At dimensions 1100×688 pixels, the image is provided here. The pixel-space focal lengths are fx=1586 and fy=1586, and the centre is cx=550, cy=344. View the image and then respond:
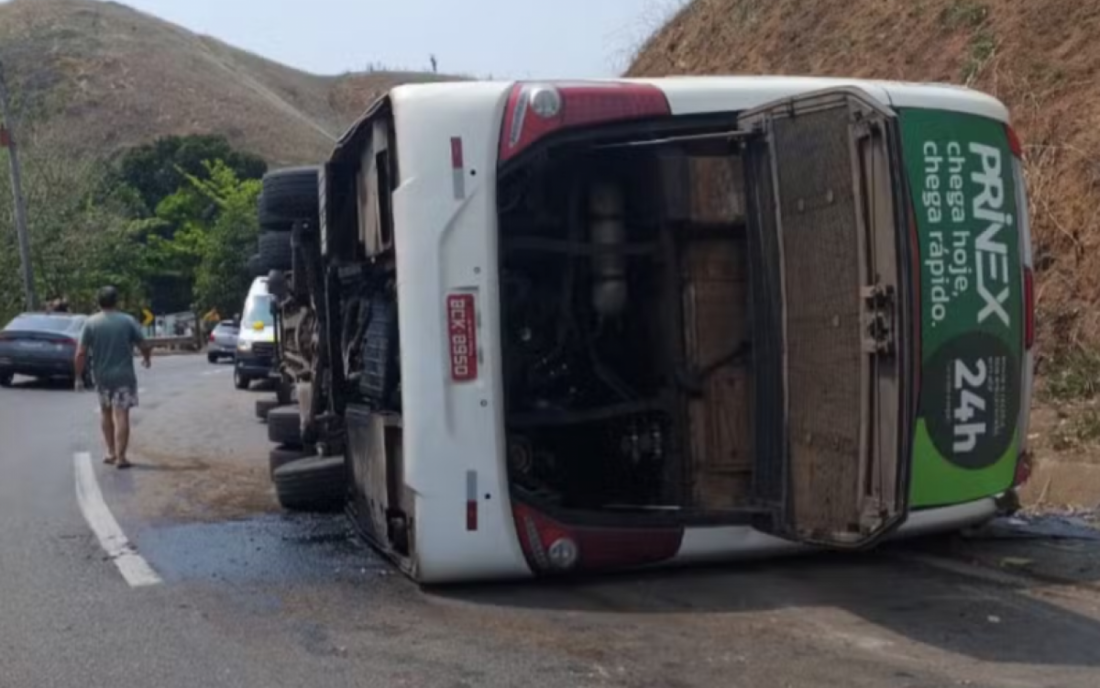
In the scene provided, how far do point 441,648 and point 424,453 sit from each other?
3.16 feet

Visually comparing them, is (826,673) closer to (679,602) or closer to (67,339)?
(679,602)

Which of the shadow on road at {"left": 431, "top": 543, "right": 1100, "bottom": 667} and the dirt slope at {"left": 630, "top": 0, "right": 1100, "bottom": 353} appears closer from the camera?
the shadow on road at {"left": 431, "top": 543, "right": 1100, "bottom": 667}

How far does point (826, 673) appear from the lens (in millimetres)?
6129

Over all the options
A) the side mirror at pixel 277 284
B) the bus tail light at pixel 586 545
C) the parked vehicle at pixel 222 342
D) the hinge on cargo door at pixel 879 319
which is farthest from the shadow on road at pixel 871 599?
the parked vehicle at pixel 222 342

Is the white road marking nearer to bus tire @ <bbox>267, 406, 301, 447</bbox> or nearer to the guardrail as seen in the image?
bus tire @ <bbox>267, 406, 301, 447</bbox>

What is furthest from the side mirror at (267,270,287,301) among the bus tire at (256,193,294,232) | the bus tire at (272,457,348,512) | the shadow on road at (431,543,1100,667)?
the shadow on road at (431,543,1100,667)

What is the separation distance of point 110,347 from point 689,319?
25.9 feet

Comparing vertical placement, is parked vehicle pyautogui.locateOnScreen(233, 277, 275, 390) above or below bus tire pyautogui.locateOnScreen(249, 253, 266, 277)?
below

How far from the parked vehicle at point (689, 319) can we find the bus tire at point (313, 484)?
162cm

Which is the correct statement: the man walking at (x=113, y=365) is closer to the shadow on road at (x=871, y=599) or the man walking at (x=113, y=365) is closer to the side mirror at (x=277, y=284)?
the side mirror at (x=277, y=284)

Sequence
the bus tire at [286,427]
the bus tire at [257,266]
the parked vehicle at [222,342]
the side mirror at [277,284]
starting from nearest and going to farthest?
1. the bus tire at [286,427]
2. the side mirror at [277,284]
3. the bus tire at [257,266]
4. the parked vehicle at [222,342]

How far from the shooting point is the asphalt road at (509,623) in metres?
6.21

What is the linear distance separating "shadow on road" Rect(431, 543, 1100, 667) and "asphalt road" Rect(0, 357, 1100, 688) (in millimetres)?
16

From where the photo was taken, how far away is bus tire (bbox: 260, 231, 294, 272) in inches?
496
